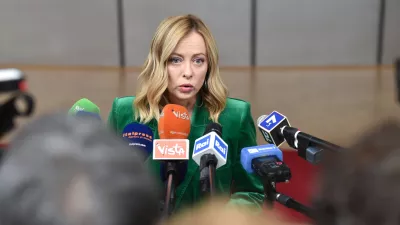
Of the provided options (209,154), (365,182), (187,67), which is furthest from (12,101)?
(187,67)

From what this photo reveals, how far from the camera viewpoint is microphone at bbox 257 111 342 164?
934mm

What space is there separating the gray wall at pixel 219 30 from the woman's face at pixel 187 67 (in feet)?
16.5

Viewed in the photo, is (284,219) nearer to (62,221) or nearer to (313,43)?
(62,221)

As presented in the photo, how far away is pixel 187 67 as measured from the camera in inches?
62.9

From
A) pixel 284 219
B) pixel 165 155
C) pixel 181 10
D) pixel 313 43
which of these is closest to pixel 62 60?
pixel 181 10

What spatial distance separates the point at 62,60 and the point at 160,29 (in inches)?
212

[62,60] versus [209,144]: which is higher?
[209,144]

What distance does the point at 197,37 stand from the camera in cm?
161

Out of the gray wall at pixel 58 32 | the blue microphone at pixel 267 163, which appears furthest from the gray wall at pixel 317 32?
the blue microphone at pixel 267 163

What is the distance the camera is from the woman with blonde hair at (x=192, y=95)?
1.59m

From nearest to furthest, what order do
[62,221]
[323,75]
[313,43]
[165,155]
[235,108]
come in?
[62,221]
[165,155]
[235,108]
[323,75]
[313,43]

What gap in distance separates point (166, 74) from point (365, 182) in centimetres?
131

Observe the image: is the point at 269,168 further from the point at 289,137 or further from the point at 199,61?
the point at 199,61

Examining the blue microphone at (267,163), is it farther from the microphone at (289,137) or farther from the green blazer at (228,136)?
the green blazer at (228,136)
